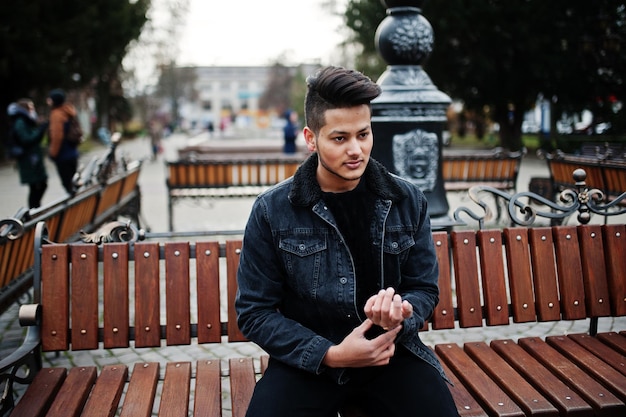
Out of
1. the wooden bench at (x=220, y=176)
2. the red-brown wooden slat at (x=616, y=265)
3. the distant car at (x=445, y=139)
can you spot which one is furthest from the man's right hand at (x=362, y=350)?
the wooden bench at (x=220, y=176)

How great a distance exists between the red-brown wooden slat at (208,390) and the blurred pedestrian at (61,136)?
7639mm

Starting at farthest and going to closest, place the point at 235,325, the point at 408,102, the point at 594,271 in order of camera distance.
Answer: the point at 408,102, the point at 594,271, the point at 235,325

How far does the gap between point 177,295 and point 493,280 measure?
64.1 inches

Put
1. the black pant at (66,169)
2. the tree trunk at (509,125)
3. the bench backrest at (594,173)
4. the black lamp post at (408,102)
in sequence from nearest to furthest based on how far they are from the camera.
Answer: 1. the black lamp post at (408,102)
2. the bench backrest at (594,173)
3. the black pant at (66,169)
4. the tree trunk at (509,125)

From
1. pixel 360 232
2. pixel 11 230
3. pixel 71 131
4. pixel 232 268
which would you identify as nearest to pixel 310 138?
pixel 360 232

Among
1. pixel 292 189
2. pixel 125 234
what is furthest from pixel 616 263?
pixel 125 234

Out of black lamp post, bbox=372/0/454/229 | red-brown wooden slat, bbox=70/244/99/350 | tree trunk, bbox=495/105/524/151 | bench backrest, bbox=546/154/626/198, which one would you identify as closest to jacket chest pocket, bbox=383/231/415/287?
red-brown wooden slat, bbox=70/244/99/350

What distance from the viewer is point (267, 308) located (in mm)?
2408

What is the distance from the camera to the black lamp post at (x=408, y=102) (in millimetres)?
5289

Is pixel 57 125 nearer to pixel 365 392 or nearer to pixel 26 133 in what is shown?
pixel 26 133

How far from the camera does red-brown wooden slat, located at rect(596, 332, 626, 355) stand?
3.05m

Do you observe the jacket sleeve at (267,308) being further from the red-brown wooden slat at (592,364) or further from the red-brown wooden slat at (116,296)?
the red-brown wooden slat at (592,364)

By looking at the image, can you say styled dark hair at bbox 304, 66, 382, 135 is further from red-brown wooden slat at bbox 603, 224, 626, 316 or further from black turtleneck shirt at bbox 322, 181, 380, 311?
red-brown wooden slat at bbox 603, 224, 626, 316

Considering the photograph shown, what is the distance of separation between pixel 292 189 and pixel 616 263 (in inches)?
78.6
